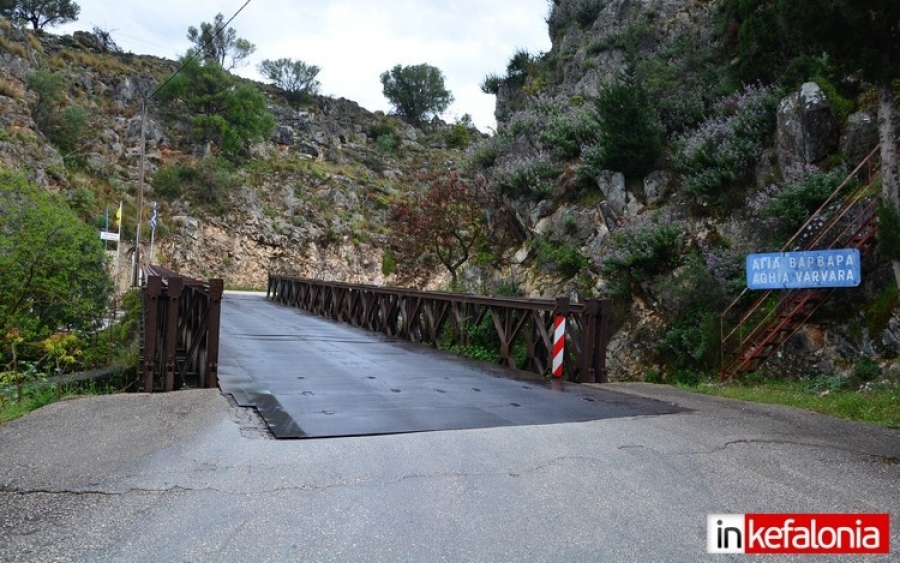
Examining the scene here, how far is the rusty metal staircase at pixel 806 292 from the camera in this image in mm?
9609

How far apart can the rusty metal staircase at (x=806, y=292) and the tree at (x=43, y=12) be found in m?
66.3

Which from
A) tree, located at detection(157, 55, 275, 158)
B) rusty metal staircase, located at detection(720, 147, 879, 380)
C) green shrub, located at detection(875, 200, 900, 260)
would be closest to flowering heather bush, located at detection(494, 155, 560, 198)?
rusty metal staircase, located at detection(720, 147, 879, 380)

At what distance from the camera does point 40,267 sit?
12.8m

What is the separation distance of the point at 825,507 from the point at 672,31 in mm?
20408

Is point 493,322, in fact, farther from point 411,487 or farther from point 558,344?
point 411,487

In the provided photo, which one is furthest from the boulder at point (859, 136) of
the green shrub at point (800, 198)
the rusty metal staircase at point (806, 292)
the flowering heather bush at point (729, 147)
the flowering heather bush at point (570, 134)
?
the flowering heather bush at point (570, 134)

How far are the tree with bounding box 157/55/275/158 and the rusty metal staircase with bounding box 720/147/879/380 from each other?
145ft

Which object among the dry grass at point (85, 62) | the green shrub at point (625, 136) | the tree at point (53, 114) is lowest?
the green shrub at point (625, 136)

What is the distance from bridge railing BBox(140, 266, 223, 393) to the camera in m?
8.26

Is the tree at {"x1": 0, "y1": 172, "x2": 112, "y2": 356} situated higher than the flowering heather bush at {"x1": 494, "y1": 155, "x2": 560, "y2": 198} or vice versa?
the flowering heather bush at {"x1": 494, "y1": 155, "x2": 560, "y2": 198}

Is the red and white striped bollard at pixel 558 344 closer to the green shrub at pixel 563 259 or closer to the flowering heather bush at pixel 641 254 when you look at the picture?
the flowering heather bush at pixel 641 254

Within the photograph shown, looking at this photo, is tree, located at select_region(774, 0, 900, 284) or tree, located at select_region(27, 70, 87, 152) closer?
tree, located at select_region(774, 0, 900, 284)

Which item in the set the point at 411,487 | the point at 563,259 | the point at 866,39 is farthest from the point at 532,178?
the point at 411,487

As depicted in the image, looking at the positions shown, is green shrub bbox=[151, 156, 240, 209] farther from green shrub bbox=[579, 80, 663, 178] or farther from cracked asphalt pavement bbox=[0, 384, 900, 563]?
cracked asphalt pavement bbox=[0, 384, 900, 563]
